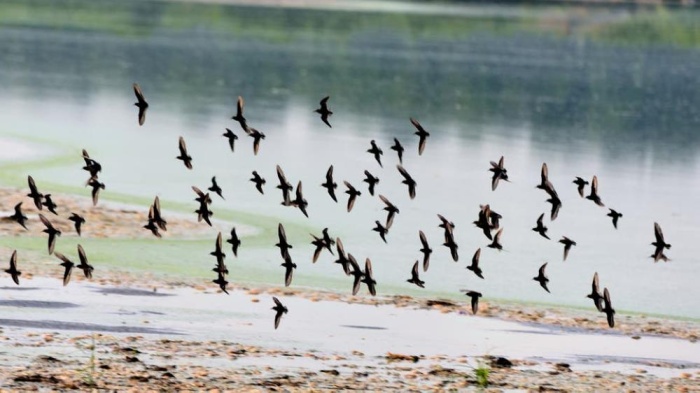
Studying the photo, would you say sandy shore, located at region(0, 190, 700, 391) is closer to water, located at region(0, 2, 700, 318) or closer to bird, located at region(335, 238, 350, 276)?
bird, located at region(335, 238, 350, 276)

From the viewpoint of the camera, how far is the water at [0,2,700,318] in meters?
20.3

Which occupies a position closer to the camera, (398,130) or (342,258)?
(342,258)

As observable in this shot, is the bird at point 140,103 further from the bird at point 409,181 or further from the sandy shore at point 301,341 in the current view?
the bird at point 409,181

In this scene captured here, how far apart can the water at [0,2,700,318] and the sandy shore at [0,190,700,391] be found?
1.47m

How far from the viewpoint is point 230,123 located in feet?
111

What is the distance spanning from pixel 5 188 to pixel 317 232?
4501 millimetres

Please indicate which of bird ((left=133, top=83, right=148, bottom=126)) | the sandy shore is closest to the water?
the sandy shore

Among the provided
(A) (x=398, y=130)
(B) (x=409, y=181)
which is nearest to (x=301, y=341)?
(B) (x=409, y=181)

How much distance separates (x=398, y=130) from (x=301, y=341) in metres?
20.3

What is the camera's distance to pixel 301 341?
571 inches

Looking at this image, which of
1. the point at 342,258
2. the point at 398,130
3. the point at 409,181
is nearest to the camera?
the point at 342,258

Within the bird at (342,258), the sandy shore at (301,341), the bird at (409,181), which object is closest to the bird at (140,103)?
the sandy shore at (301,341)

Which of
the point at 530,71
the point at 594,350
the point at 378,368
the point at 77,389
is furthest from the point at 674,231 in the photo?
the point at 530,71

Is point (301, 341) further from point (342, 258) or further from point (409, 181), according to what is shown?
point (409, 181)
